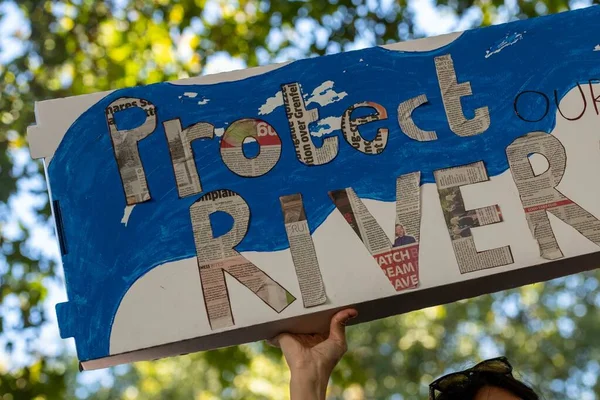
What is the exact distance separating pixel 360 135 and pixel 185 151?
38 cm

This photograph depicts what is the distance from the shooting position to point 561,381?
940 centimetres

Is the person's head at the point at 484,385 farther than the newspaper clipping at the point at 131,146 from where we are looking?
→ No

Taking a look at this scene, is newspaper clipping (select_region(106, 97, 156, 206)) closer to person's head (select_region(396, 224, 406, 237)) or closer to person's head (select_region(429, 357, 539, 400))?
person's head (select_region(396, 224, 406, 237))

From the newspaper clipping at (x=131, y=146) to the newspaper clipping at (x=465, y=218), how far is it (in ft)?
2.04

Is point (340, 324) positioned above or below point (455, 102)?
below

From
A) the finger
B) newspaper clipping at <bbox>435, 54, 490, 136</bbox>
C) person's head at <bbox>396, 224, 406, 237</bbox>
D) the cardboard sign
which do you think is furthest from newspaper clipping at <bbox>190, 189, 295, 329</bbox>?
newspaper clipping at <bbox>435, 54, 490, 136</bbox>

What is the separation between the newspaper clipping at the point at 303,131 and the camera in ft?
6.03

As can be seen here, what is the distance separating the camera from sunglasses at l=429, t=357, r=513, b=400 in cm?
172

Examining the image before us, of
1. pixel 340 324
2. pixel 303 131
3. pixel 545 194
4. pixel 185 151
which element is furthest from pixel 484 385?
pixel 185 151

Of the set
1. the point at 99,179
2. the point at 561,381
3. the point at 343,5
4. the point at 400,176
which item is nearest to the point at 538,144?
the point at 400,176

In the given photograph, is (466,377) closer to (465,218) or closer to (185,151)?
(465,218)

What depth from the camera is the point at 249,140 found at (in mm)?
1848

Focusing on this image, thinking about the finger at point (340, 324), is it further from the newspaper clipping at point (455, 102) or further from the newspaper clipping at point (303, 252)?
the newspaper clipping at point (455, 102)

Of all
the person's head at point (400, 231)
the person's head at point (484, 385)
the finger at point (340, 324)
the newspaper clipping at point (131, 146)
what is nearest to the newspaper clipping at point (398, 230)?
the person's head at point (400, 231)
